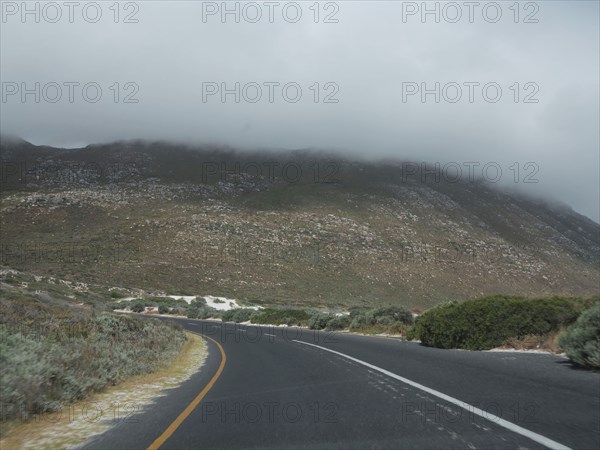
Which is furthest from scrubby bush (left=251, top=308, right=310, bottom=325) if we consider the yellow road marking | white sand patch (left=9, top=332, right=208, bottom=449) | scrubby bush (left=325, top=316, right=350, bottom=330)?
white sand patch (left=9, top=332, right=208, bottom=449)

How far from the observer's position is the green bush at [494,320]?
1472 centimetres

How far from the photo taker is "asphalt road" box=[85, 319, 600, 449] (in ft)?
20.1

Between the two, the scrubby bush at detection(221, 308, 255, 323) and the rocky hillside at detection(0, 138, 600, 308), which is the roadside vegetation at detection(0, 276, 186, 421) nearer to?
the scrubby bush at detection(221, 308, 255, 323)

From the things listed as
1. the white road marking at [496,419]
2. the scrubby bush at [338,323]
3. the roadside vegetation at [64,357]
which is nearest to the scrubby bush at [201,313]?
the scrubby bush at [338,323]

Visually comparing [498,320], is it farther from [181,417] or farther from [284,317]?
[284,317]

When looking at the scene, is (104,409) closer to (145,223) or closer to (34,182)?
(145,223)

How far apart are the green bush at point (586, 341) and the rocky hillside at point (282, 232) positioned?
5746 centimetres

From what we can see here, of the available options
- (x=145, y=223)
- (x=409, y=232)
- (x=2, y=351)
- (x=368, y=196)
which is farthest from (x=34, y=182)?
(x=2, y=351)

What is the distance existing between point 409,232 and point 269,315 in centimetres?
5281

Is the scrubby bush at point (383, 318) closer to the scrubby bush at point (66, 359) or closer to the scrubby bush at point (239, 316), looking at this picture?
the scrubby bush at point (66, 359)

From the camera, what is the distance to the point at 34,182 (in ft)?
351

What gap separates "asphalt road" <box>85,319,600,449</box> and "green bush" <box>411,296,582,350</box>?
2.22 metres

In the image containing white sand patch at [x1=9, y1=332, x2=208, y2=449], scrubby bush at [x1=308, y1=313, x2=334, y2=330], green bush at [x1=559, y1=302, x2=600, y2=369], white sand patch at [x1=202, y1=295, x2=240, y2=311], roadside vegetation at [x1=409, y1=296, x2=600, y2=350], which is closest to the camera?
white sand patch at [x1=9, y1=332, x2=208, y2=449]

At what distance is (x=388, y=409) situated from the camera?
783 cm
